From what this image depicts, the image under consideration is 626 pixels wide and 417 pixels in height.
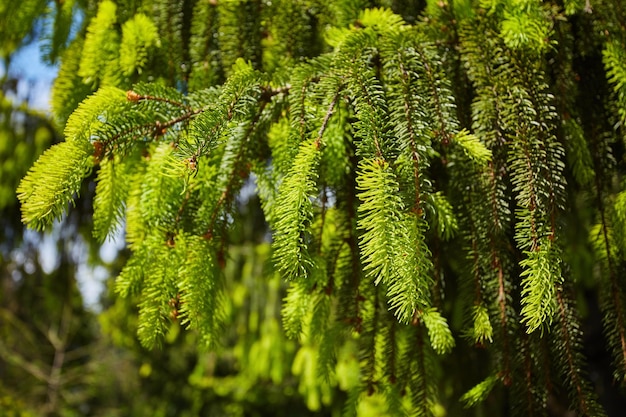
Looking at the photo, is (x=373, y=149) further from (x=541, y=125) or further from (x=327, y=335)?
(x=327, y=335)

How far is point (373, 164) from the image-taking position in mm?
783

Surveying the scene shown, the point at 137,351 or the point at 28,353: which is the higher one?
the point at 137,351

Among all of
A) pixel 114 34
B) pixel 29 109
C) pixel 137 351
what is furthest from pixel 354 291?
pixel 137 351

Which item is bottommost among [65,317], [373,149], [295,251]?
[65,317]

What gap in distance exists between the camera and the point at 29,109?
3.31 meters

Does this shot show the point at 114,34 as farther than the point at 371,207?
Yes

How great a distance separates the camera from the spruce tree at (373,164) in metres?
0.81

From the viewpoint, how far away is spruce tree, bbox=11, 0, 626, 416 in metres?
0.81

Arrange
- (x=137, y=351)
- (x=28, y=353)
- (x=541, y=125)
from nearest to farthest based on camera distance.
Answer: (x=541, y=125) < (x=137, y=351) < (x=28, y=353)

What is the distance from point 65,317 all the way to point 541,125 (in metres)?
4.77

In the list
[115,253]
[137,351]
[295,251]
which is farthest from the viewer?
[137,351]

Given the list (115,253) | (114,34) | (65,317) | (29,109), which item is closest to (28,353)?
(65,317)

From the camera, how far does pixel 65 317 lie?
475cm

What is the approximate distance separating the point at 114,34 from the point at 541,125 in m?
0.88
